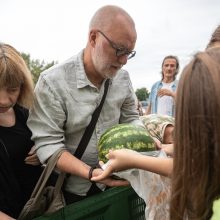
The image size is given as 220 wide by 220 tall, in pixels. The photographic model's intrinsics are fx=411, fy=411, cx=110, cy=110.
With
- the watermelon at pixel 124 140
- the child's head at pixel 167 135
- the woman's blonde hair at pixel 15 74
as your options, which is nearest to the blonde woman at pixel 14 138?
the woman's blonde hair at pixel 15 74

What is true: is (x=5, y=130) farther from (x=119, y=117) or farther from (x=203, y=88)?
(x=203, y=88)

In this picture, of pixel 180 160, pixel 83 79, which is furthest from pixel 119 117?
pixel 180 160

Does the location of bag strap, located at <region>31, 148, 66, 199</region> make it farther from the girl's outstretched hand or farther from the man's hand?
the girl's outstretched hand

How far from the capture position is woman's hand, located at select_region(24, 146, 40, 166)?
9.41 ft

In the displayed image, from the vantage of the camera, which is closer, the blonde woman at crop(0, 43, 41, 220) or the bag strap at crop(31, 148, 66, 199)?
the bag strap at crop(31, 148, 66, 199)

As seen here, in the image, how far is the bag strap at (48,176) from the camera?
2438 millimetres

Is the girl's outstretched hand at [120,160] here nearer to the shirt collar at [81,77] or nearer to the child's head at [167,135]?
the shirt collar at [81,77]

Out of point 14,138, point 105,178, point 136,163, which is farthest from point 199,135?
point 14,138

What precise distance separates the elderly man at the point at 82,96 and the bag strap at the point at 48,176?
72 mm

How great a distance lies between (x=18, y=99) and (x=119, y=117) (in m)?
0.92

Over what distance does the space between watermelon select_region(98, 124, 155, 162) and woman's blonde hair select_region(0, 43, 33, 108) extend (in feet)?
1.93

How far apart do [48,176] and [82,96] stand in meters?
0.75

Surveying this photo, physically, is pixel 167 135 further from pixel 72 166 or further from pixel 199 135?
pixel 199 135

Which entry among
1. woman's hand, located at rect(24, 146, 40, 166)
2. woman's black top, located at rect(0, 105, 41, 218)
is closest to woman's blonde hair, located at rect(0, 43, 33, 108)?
woman's black top, located at rect(0, 105, 41, 218)
